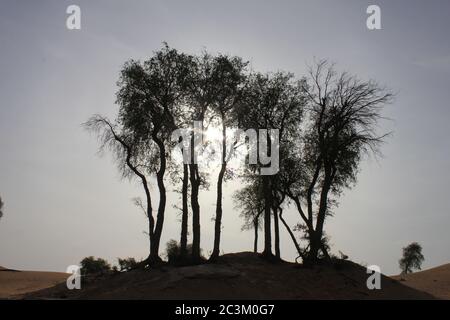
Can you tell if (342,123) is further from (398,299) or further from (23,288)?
(23,288)

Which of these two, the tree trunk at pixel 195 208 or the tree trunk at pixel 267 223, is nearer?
the tree trunk at pixel 195 208

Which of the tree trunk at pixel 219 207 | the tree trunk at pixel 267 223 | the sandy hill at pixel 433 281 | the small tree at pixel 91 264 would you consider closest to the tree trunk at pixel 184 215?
the tree trunk at pixel 219 207

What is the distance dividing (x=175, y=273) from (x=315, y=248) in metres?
11.4

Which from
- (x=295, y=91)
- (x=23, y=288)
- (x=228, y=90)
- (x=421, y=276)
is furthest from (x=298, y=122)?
(x=23, y=288)

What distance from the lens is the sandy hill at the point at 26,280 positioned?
4747cm

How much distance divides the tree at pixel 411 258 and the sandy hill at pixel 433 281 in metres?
44.5

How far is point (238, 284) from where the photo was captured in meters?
29.0

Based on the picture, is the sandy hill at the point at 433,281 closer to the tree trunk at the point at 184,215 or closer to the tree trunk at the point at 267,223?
the tree trunk at the point at 267,223

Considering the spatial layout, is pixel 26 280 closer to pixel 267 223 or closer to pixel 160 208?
Result: pixel 160 208

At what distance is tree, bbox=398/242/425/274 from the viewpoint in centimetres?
9350

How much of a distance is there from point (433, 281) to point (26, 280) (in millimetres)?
43786

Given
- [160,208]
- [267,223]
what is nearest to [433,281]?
[267,223]

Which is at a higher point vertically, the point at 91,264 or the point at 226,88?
the point at 226,88
